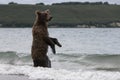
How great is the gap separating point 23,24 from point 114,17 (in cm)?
1900

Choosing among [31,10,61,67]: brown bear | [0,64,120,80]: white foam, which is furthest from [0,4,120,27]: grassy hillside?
[0,64,120,80]: white foam

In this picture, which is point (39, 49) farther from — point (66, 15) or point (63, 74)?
point (66, 15)

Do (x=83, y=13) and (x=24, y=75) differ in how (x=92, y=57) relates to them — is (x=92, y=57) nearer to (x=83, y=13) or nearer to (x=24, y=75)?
(x=24, y=75)

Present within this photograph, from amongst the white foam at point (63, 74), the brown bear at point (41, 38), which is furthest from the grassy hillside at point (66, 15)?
the white foam at point (63, 74)

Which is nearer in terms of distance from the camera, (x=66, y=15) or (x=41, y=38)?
(x=41, y=38)

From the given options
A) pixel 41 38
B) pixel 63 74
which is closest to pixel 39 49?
pixel 41 38

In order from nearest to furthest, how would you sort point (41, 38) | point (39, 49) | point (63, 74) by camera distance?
point (63, 74) → point (41, 38) → point (39, 49)

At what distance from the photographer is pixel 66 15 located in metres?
120

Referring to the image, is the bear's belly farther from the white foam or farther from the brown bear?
the white foam

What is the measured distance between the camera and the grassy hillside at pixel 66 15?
112m

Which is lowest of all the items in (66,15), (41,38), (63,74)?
(66,15)

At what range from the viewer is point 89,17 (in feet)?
378

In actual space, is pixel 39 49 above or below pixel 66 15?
above

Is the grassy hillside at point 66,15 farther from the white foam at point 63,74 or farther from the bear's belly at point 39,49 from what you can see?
the white foam at point 63,74
